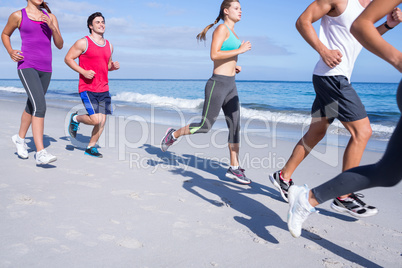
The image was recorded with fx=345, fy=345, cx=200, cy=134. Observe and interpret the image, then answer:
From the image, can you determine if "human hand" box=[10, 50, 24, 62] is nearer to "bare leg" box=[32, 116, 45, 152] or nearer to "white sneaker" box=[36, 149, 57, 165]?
"bare leg" box=[32, 116, 45, 152]

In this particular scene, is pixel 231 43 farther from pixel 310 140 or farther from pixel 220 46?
pixel 310 140

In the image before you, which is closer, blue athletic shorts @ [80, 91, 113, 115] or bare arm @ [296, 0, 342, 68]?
bare arm @ [296, 0, 342, 68]

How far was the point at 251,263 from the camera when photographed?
2.20 m

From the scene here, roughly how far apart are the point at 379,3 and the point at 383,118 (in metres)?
14.5

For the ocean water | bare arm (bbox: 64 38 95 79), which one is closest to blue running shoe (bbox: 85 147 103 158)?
bare arm (bbox: 64 38 95 79)

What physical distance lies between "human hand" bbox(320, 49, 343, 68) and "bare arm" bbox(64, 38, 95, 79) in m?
3.09

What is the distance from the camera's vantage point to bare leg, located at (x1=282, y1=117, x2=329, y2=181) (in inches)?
125

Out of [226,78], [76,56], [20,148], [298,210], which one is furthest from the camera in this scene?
[76,56]

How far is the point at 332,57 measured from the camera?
8.89ft

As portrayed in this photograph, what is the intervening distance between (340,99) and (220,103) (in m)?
1.49

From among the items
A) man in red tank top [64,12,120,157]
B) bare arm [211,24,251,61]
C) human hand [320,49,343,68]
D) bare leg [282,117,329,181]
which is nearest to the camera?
human hand [320,49,343,68]

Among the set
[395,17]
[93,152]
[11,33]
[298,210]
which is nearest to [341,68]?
[395,17]

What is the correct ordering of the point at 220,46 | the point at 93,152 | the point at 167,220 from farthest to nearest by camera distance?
the point at 93,152 < the point at 220,46 < the point at 167,220

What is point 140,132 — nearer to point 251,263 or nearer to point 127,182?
point 127,182
